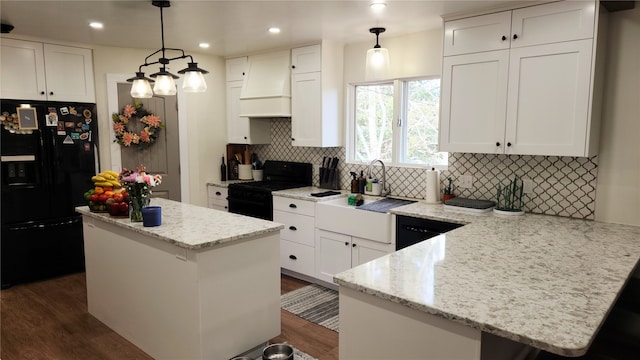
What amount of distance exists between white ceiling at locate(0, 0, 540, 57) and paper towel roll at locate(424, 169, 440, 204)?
1265mm

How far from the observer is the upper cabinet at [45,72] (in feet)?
13.1

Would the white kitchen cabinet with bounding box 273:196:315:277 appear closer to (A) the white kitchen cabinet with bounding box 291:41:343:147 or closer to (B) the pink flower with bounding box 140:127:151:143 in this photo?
(A) the white kitchen cabinet with bounding box 291:41:343:147

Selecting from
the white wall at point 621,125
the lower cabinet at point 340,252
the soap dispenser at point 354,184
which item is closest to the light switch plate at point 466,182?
the lower cabinet at point 340,252

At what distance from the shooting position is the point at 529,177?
3203 mm

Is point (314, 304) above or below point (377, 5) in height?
below

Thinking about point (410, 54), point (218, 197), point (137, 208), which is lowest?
point (218, 197)

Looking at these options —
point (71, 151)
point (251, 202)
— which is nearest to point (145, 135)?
point (71, 151)

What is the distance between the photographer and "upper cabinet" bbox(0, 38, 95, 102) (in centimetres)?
400

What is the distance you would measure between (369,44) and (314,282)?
2443mm

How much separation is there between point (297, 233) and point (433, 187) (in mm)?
1428

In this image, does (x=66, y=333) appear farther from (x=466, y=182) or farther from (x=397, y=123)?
(x=466, y=182)

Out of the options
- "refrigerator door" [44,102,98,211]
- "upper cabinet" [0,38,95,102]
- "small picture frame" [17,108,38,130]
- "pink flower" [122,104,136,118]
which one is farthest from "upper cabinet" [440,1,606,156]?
"small picture frame" [17,108,38,130]

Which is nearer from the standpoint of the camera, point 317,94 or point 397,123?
point 397,123

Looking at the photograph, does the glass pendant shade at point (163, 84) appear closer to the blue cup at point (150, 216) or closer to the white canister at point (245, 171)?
the blue cup at point (150, 216)
